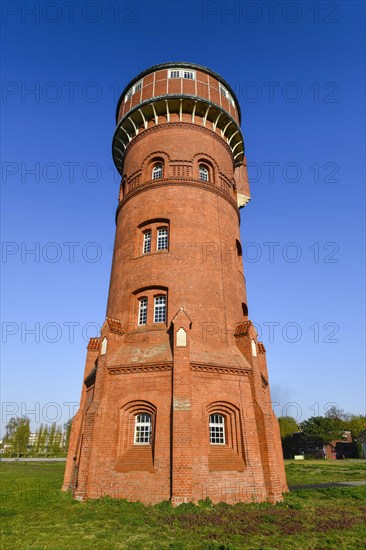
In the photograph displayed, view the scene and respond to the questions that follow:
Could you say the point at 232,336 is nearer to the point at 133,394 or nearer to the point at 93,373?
the point at 133,394

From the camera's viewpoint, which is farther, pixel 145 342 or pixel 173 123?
pixel 173 123

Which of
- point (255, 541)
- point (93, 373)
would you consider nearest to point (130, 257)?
point (93, 373)

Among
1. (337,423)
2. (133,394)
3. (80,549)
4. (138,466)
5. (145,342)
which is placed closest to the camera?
(80,549)

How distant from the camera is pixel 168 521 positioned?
9.85 metres

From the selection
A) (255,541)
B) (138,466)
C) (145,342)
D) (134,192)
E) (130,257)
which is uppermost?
(134,192)

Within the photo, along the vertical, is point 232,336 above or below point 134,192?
below

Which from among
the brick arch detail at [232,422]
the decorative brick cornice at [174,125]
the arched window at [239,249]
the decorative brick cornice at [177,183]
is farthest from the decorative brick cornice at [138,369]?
the decorative brick cornice at [174,125]

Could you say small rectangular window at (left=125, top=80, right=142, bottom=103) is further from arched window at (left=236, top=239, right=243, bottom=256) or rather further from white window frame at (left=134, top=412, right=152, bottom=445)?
white window frame at (left=134, top=412, right=152, bottom=445)

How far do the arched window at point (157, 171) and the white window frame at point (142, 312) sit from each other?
23.1 ft

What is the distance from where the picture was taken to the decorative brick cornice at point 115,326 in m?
15.3

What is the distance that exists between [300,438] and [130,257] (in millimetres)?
58403

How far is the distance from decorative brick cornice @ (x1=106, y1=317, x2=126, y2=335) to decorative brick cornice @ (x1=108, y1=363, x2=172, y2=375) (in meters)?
1.69

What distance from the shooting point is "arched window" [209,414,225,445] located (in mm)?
13515

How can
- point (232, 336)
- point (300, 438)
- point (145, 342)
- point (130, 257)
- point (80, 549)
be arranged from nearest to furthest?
point (80, 549)
point (145, 342)
point (232, 336)
point (130, 257)
point (300, 438)
